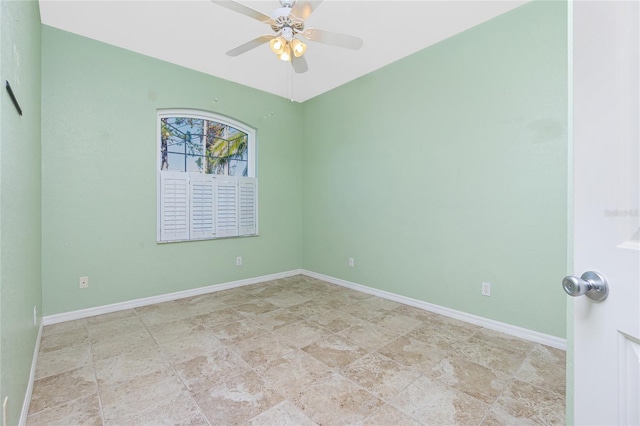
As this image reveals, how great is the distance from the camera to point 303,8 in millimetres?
1980

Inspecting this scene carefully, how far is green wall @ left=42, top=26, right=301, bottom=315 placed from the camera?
2.66 meters

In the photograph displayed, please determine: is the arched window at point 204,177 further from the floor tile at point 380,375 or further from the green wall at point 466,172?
the floor tile at point 380,375

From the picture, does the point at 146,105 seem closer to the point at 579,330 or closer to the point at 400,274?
the point at 400,274

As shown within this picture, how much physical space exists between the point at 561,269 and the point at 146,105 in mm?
4286

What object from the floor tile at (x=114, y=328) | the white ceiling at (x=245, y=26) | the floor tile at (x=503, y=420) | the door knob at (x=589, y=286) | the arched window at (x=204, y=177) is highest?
the white ceiling at (x=245, y=26)

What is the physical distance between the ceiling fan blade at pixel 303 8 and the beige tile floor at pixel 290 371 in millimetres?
2502

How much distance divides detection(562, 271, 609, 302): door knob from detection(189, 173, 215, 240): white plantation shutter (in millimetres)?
3584

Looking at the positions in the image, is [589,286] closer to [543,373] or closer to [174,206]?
[543,373]

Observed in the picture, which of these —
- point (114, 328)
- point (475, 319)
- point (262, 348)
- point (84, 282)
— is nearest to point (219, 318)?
point (262, 348)

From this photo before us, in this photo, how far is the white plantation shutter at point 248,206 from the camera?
3965 mm

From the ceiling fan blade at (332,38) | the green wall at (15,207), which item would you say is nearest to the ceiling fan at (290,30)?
the ceiling fan blade at (332,38)

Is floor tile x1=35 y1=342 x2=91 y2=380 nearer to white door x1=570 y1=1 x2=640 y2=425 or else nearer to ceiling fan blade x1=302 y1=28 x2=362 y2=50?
white door x1=570 y1=1 x2=640 y2=425

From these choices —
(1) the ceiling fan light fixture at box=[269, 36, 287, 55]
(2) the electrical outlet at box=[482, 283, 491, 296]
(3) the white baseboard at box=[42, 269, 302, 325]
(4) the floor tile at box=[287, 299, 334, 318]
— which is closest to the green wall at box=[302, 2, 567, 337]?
(2) the electrical outlet at box=[482, 283, 491, 296]

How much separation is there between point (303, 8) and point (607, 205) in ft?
6.92
